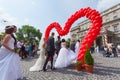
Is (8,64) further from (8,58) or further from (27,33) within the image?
(27,33)

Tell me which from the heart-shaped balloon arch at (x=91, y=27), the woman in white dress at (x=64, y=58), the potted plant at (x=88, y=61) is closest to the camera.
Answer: the potted plant at (x=88, y=61)

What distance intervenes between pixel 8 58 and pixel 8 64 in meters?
0.22

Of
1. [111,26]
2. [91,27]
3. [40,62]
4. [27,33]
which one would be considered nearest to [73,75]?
[40,62]

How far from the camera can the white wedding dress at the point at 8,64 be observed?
597 centimetres

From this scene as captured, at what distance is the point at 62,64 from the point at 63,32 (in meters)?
2.54

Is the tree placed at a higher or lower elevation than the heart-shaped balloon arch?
higher

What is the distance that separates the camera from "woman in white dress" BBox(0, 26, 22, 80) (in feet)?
19.7

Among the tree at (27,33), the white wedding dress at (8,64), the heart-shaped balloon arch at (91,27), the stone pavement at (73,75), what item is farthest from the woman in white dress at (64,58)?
the tree at (27,33)

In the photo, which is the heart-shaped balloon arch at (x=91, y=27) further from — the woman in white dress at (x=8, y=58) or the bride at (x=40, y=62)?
the woman in white dress at (x=8, y=58)

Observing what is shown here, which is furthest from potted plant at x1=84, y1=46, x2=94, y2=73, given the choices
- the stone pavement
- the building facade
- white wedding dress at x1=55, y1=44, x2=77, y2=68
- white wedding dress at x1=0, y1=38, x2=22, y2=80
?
the building facade

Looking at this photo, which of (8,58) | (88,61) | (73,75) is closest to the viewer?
(8,58)

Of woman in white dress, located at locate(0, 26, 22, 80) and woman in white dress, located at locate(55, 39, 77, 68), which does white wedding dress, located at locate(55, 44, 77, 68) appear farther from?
woman in white dress, located at locate(0, 26, 22, 80)

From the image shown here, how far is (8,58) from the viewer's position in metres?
6.22

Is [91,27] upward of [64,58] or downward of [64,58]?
upward
